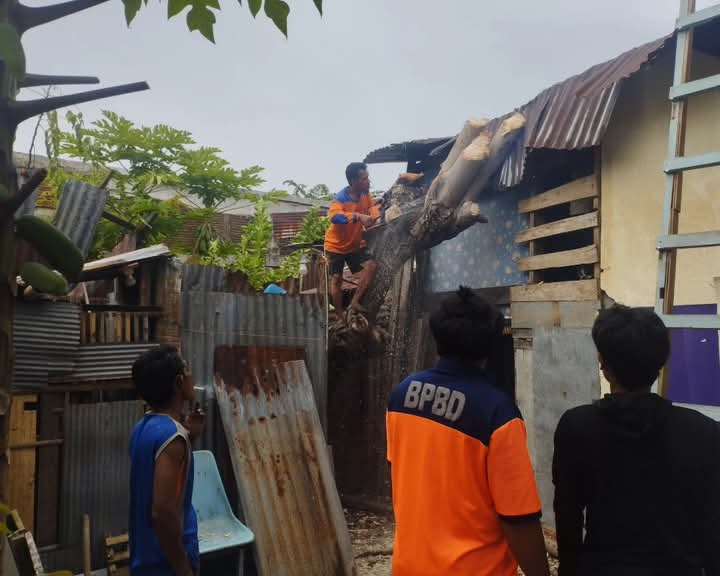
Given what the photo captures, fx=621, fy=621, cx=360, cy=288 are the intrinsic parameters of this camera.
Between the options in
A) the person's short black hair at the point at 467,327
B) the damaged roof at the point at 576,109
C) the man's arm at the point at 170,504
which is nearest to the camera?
the person's short black hair at the point at 467,327

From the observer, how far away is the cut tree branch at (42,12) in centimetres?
92

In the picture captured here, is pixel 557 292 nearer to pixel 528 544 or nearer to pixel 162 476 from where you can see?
pixel 528 544

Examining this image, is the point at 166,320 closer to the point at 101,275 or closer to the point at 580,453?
the point at 101,275

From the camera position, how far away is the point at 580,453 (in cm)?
193

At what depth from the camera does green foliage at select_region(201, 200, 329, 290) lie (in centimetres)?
1152

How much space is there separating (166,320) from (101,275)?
632 mm

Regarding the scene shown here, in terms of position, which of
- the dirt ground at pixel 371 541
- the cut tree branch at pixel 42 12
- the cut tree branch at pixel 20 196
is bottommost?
the dirt ground at pixel 371 541

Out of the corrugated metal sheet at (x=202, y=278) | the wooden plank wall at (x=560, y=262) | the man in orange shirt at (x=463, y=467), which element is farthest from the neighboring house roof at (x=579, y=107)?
the man in orange shirt at (x=463, y=467)

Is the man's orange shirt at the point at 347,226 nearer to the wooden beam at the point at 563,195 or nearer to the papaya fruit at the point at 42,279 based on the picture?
the wooden beam at the point at 563,195

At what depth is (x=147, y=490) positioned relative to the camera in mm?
2520

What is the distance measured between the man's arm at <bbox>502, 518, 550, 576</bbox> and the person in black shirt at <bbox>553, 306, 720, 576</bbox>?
137 millimetres

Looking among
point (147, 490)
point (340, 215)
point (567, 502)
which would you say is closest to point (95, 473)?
point (147, 490)

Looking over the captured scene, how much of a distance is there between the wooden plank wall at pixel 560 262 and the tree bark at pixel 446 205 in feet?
2.02

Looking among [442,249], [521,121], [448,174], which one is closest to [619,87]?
[521,121]
